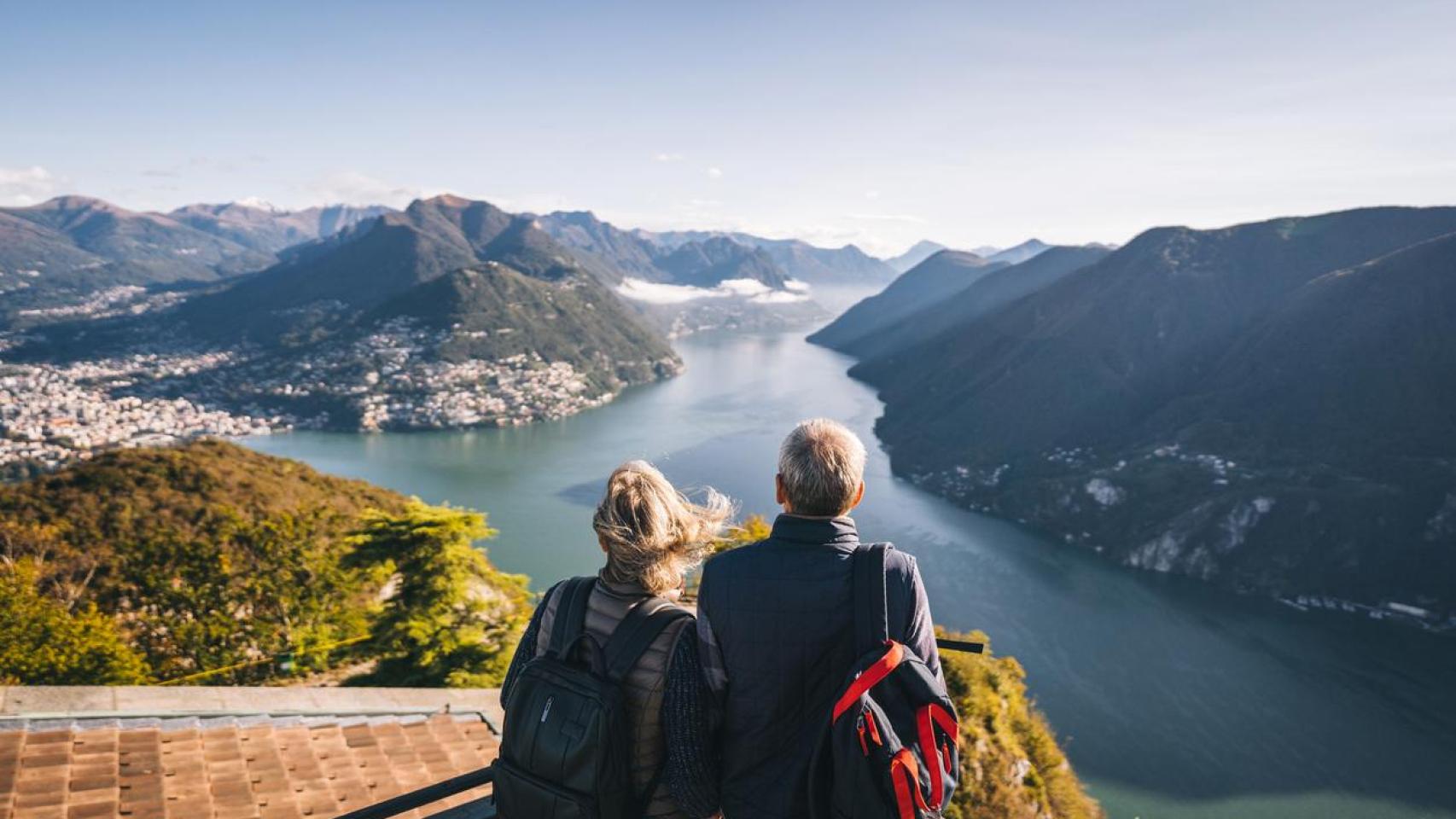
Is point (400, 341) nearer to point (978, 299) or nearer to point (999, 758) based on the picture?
point (978, 299)

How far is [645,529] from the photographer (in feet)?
5.59

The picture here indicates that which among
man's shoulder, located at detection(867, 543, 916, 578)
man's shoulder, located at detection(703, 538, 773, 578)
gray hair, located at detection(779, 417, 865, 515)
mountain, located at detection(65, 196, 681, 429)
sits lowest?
mountain, located at detection(65, 196, 681, 429)

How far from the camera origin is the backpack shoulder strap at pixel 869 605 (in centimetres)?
156

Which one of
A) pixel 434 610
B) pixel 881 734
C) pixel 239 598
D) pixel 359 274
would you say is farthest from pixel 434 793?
pixel 359 274

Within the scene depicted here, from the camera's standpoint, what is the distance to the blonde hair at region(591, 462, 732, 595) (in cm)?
169

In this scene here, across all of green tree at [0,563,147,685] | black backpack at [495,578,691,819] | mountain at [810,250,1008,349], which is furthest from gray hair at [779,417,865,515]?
mountain at [810,250,1008,349]

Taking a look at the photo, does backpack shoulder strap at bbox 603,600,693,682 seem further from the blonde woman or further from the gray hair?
the gray hair

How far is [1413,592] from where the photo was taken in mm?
39344

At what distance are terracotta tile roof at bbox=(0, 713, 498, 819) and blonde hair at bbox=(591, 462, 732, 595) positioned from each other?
7.55ft

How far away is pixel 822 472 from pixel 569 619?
696 mm

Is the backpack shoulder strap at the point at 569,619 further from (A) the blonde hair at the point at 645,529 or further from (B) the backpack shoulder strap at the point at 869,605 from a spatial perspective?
(B) the backpack shoulder strap at the point at 869,605

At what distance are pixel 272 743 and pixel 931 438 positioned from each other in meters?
68.9

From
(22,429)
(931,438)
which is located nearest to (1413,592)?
(931,438)

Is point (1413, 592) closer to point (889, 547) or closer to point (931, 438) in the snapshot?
point (931, 438)
